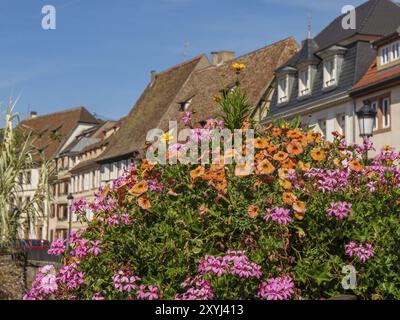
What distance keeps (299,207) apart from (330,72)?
30.3m

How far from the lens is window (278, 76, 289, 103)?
1582 inches

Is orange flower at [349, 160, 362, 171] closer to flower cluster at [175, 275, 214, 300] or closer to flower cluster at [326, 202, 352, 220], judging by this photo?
flower cluster at [326, 202, 352, 220]

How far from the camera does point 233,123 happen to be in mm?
7773

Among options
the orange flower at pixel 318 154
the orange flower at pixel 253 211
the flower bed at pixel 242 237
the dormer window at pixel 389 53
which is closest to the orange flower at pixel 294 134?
the flower bed at pixel 242 237

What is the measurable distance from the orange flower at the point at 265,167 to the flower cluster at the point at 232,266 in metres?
1.00

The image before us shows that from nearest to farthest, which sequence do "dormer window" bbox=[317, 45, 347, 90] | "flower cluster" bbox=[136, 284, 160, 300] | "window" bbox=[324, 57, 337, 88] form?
"flower cluster" bbox=[136, 284, 160, 300]
"dormer window" bbox=[317, 45, 347, 90]
"window" bbox=[324, 57, 337, 88]

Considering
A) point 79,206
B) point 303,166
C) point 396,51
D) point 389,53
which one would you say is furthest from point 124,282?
point 389,53

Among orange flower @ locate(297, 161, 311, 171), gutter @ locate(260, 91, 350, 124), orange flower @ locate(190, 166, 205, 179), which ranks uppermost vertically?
gutter @ locate(260, 91, 350, 124)

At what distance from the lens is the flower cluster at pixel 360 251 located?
21.0ft

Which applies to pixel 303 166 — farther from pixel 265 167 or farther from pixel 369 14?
pixel 369 14

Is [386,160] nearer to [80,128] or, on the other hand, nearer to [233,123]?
[233,123]

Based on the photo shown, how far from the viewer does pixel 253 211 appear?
6.67 meters

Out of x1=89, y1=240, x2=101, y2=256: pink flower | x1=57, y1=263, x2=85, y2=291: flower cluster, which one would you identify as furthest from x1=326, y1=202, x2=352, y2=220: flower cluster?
x1=57, y1=263, x2=85, y2=291: flower cluster

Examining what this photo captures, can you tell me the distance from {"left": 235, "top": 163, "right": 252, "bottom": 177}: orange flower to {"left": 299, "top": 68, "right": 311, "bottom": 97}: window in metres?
31.3
